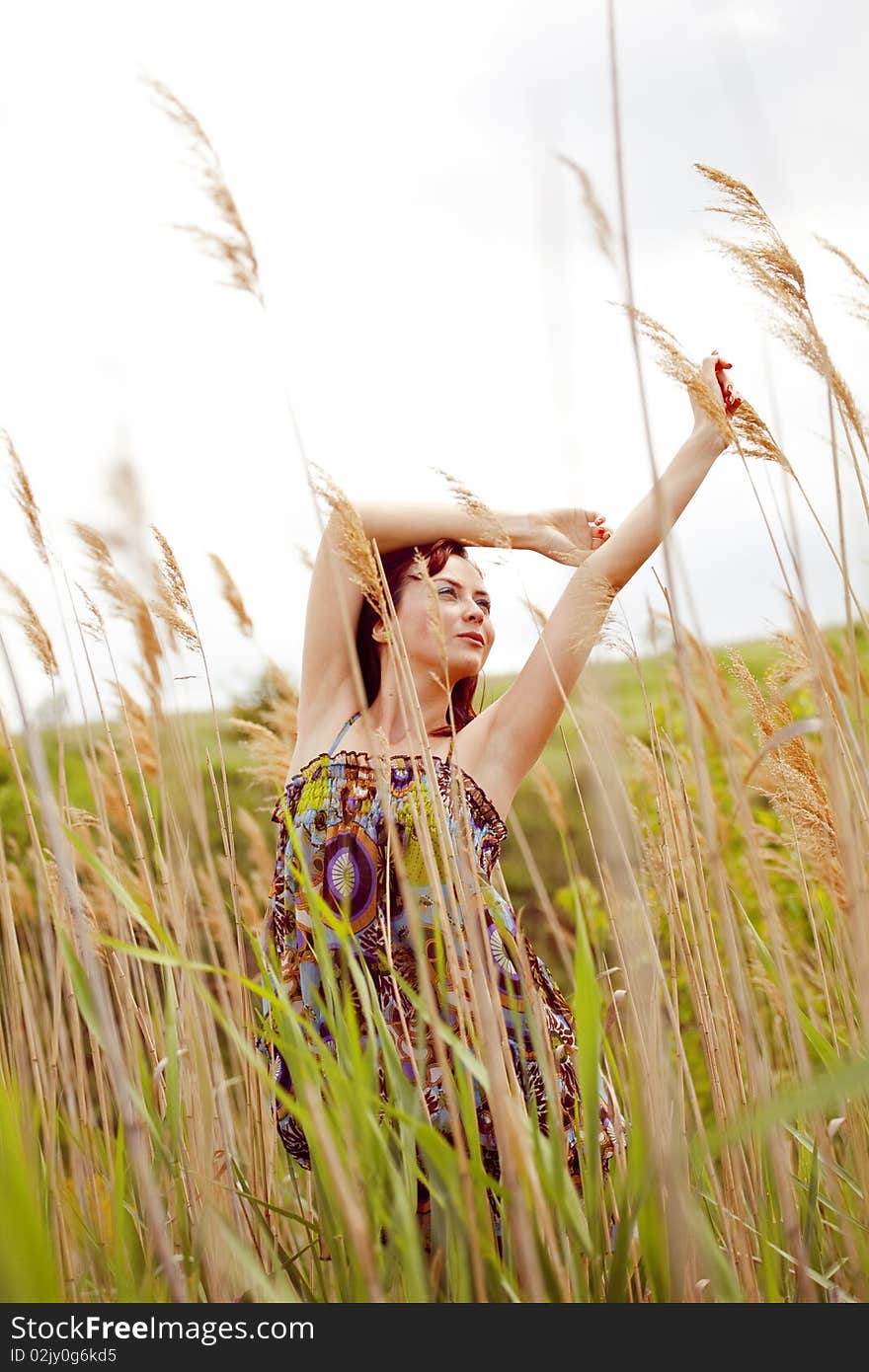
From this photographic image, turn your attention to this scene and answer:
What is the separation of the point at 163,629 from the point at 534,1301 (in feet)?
3.42

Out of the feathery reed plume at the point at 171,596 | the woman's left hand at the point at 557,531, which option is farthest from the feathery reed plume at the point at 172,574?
the woman's left hand at the point at 557,531

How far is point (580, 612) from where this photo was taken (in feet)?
4.50

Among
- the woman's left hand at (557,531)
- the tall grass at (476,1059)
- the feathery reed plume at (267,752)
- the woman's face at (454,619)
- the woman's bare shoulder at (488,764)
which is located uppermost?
the woman's left hand at (557,531)

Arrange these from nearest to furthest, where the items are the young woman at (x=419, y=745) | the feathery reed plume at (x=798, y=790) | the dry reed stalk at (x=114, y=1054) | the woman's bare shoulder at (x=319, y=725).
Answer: the dry reed stalk at (x=114, y=1054) → the feathery reed plume at (x=798, y=790) → the young woman at (x=419, y=745) → the woman's bare shoulder at (x=319, y=725)

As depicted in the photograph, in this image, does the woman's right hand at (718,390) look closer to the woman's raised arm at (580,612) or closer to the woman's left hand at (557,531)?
the woman's raised arm at (580,612)

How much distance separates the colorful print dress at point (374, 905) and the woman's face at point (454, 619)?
16cm

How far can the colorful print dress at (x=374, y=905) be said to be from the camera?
5.15ft

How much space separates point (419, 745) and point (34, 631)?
0.61m

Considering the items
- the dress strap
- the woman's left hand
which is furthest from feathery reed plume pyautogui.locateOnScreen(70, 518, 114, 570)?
the woman's left hand
